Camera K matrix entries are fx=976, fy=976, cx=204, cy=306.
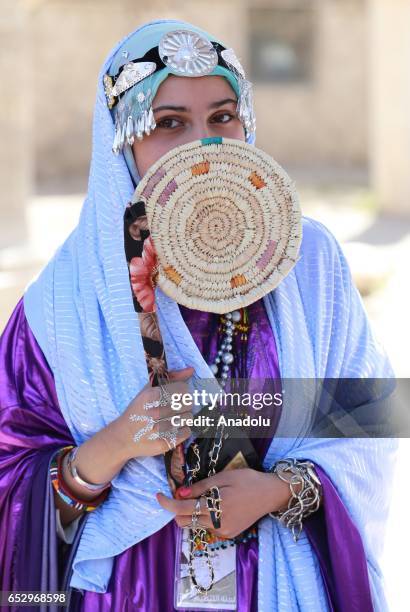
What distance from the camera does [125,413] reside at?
69.1 inches

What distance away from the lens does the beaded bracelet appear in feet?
6.09

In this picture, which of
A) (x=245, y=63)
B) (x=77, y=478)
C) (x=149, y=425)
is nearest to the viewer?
(x=149, y=425)

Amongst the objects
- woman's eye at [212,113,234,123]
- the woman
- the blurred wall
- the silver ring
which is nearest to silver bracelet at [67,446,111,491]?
the woman

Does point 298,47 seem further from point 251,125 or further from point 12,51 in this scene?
point 251,125

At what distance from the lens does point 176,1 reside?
18.4 m

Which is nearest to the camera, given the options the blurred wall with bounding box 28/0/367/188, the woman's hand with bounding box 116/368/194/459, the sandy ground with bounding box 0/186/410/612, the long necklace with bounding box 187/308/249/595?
the woman's hand with bounding box 116/368/194/459

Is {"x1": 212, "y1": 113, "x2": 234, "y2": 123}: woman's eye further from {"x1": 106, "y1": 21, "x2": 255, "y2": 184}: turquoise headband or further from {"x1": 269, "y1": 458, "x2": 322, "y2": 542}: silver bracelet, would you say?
{"x1": 269, "y1": 458, "x2": 322, "y2": 542}: silver bracelet

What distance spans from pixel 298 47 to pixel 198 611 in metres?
19.4

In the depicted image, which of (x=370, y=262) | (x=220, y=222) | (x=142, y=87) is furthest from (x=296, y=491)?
(x=370, y=262)

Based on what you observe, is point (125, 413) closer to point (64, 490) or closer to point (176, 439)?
point (176, 439)

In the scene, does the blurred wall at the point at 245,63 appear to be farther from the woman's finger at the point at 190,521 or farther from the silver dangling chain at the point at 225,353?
the woman's finger at the point at 190,521

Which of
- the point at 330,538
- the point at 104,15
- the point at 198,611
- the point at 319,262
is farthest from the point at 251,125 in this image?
the point at 104,15

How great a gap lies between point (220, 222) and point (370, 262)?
7092 millimetres

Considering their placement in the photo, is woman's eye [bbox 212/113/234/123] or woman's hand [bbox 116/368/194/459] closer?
woman's hand [bbox 116/368/194/459]
